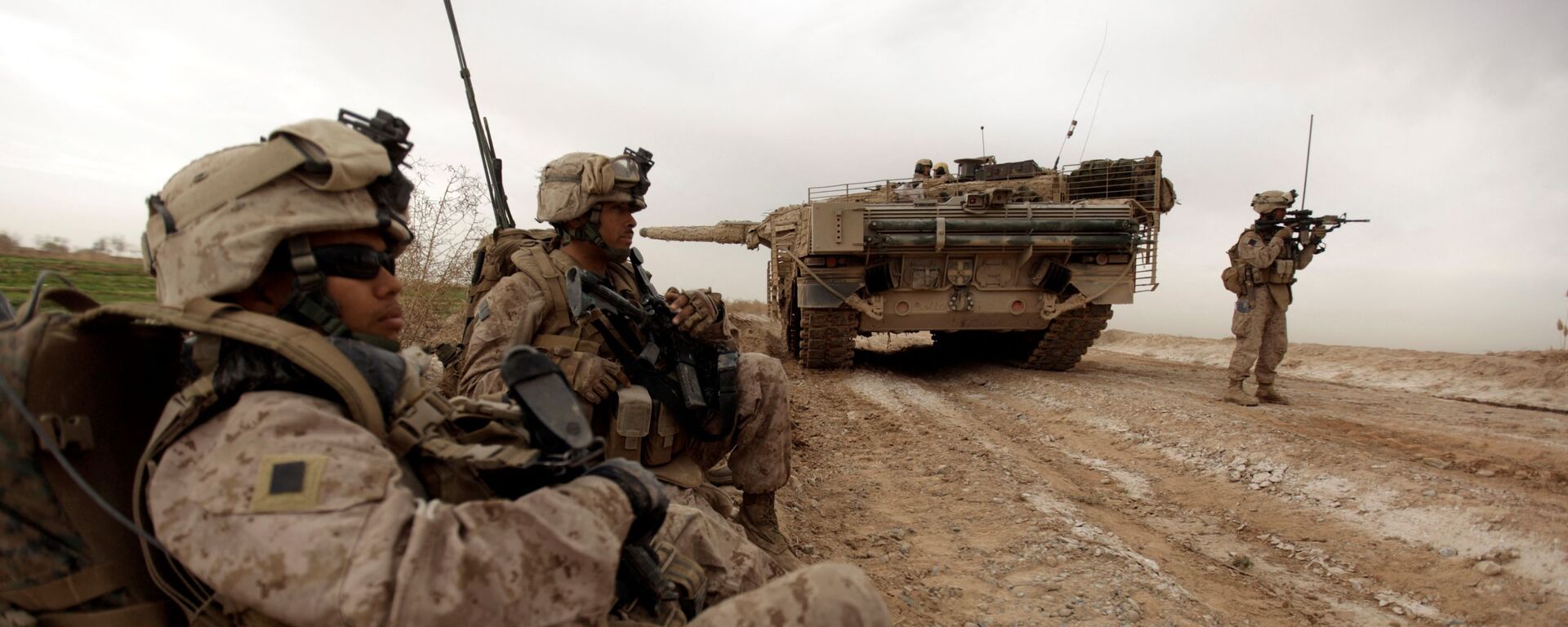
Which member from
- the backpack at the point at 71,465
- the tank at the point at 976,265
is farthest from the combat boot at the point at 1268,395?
the backpack at the point at 71,465

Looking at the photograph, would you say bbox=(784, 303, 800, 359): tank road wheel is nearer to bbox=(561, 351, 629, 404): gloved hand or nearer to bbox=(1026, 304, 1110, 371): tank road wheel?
bbox=(1026, 304, 1110, 371): tank road wheel

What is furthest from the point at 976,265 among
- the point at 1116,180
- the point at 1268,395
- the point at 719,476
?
the point at 719,476

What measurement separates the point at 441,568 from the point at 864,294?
759cm

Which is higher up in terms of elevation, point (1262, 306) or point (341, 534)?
point (1262, 306)

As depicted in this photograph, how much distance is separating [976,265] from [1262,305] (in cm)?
270

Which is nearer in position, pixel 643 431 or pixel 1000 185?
pixel 643 431

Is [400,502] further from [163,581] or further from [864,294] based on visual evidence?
[864,294]

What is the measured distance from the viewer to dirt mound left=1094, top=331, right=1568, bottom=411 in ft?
28.4

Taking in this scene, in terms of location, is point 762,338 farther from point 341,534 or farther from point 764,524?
point 341,534

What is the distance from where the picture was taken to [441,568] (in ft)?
3.89

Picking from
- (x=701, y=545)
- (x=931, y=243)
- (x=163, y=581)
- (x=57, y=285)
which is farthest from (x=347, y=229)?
(x=931, y=243)

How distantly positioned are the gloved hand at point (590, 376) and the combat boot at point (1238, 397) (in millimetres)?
6568

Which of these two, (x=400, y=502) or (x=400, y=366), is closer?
(x=400, y=502)

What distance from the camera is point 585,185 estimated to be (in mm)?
3172
